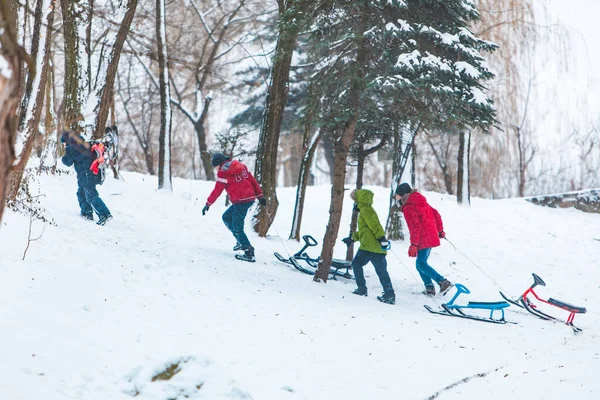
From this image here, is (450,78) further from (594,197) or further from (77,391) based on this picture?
(594,197)

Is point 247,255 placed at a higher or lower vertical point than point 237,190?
lower

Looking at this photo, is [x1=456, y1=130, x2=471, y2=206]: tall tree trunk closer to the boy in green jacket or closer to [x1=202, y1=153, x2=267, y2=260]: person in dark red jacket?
the boy in green jacket

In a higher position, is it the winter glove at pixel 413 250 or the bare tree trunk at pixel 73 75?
the bare tree trunk at pixel 73 75

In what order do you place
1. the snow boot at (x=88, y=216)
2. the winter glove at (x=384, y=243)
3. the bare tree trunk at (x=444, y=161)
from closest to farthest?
the winter glove at (x=384, y=243) → the snow boot at (x=88, y=216) → the bare tree trunk at (x=444, y=161)

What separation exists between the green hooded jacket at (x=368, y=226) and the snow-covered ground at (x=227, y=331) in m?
0.83

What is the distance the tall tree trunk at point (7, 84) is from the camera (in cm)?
228

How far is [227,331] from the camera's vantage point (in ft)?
20.9

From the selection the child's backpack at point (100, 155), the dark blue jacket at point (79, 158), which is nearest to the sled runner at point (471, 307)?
the child's backpack at point (100, 155)

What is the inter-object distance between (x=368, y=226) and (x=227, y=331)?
3.40 m

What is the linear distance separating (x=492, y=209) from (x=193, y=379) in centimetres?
1488

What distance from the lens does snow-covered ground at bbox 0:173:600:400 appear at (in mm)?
4836

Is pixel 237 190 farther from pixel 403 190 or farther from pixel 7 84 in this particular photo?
pixel 7 84

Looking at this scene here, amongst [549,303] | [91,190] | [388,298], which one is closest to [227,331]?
[388,298]

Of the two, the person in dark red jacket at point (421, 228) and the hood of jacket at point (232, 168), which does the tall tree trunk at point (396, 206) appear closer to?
the person in dark red jacket at point (421, 228)
